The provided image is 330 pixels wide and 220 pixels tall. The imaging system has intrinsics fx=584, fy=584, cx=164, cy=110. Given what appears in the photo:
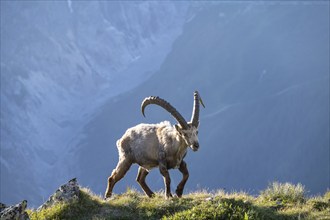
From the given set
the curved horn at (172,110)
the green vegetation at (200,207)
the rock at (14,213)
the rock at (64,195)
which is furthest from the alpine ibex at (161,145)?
the rock at (14,213)

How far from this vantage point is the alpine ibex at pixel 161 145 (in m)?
16.3

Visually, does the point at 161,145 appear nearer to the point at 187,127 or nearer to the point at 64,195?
the point at 187,127

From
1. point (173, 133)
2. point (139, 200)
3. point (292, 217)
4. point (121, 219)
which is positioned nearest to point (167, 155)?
point (173, 133)

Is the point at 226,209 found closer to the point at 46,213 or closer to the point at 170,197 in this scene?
the point at 170,197

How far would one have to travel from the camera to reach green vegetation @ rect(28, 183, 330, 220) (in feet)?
43.3

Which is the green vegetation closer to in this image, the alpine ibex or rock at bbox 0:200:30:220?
rock at bbox 0:200:30:220

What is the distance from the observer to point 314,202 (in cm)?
1494

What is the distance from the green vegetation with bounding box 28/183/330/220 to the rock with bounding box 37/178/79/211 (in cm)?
18

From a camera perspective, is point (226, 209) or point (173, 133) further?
point (173, 133)

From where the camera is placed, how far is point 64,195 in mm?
14664

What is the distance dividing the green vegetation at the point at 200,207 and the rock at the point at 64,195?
0.58 ft

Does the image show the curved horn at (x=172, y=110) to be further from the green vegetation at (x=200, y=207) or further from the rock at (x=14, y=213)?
the rock at (x=14, y=213)

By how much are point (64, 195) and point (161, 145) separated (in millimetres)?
3514

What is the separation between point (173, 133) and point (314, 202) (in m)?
4.44
